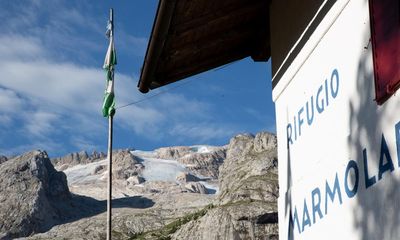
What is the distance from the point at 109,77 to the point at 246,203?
307ft

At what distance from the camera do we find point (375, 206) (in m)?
4.56

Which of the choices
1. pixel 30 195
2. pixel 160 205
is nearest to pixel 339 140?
pixel 30 195

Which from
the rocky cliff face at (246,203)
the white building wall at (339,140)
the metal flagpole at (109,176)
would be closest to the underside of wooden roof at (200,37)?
the white building wall at (339,140)

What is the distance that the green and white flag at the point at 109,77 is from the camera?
36.1ft

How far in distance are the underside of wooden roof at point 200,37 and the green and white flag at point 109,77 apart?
258 cm

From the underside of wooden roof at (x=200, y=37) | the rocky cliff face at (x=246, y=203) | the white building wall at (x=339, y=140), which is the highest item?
the rocky cliff face at (x=246, y=203)

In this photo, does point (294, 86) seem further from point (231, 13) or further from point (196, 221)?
point (196, 221)

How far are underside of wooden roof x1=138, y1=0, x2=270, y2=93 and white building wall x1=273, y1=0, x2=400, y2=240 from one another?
1.04 metres

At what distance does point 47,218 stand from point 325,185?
174855mm

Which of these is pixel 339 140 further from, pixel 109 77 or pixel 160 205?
pixel 160 205

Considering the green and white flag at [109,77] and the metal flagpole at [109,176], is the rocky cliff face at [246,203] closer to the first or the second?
the green and white flag at [109,77]

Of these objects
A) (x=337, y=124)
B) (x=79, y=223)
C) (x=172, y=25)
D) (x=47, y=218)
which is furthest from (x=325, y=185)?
(x=47, y=218)

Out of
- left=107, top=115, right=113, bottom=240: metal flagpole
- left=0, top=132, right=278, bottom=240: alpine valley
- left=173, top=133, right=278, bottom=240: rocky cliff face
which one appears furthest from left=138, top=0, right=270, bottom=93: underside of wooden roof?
left=0, top=132, right=278, bottom=240: alpine valley

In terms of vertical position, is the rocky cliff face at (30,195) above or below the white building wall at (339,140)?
above
